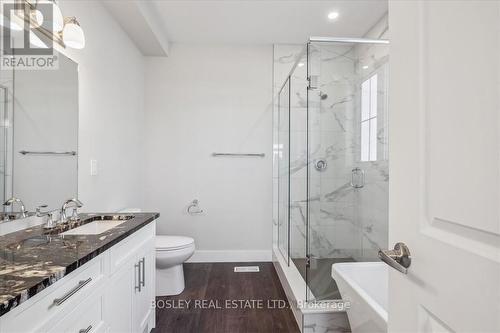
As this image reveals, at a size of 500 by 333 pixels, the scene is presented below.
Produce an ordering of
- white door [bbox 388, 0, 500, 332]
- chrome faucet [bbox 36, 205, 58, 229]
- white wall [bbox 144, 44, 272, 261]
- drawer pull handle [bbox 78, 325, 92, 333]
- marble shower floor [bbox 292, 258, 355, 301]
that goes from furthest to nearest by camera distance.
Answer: white wall [bbox 144, 44, 272, 261]
marble shower floor [bbox 292, 258, 355, 301]
chrome faucet [bbox 36, 205, 58, 229]
drawer pull handle [bbox 78, 325, 92, 333]
white door [bbox 388, 0, 500, 332]

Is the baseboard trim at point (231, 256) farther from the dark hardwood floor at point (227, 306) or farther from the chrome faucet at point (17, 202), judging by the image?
the chrome faucet at point (17, 202)

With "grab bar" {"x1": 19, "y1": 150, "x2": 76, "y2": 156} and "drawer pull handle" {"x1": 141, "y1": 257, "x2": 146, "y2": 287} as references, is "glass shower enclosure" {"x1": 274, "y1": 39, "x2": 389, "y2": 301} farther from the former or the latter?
"grab bar" {"x1": 19, "y1": 150, "x2": 76, "y2": 156}

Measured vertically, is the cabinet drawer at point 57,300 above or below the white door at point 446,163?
below

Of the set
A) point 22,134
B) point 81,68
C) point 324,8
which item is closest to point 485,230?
point 22,134

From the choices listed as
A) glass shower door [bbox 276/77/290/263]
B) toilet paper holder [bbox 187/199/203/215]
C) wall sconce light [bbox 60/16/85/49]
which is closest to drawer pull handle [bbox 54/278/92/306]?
wall sconce light [bbox 60/16/85/49]

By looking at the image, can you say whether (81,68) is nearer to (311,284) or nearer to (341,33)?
(311,284)

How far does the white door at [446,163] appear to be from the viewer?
1.53ft

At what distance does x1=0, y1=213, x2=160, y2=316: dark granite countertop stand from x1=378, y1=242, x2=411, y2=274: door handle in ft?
3.16

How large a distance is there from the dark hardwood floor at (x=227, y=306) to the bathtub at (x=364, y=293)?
0.60m

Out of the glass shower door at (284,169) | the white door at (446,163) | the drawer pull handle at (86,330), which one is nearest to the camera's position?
the white door at (446,163)

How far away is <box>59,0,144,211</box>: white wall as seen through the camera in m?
1.98

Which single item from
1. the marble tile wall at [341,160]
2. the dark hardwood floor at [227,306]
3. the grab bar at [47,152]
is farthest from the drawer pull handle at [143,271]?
the marble tile wall at [341,160]

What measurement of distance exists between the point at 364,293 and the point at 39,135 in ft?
6.49

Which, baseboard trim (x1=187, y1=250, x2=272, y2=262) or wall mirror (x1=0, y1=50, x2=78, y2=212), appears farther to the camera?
Answer: baseboard trim (x1=187, y1=250, x2=272, y2=262)
